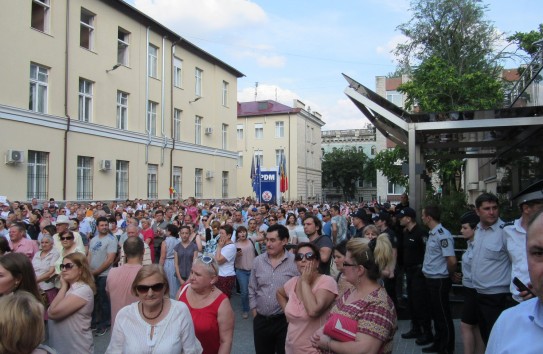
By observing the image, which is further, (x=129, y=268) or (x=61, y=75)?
(x=61, y=75)

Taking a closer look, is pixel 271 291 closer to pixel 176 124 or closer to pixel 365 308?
pixel 365 308

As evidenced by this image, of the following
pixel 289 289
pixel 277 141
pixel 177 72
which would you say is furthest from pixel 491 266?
pixel 277 141

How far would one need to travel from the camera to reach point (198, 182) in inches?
1314

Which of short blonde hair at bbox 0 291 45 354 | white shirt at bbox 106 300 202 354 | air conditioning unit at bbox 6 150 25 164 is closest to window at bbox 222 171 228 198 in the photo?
air conditioning unit at bbox 6 150 25 164

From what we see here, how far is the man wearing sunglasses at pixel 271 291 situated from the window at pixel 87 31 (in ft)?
69.8

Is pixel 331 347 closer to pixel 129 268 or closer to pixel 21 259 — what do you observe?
pixel 21 259

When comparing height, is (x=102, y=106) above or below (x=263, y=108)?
below

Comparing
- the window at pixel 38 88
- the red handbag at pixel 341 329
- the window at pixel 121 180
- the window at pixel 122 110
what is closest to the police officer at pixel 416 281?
the red handbag at pixel 341 329

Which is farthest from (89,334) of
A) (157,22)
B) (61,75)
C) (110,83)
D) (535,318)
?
(157,22)

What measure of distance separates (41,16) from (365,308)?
21807 mm

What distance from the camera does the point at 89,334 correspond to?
464cm

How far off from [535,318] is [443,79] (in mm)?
20917

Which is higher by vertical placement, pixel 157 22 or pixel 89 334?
pixel 157 22

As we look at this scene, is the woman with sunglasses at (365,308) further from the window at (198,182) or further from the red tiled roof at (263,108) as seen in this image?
the red tiled roof at (263,108)
